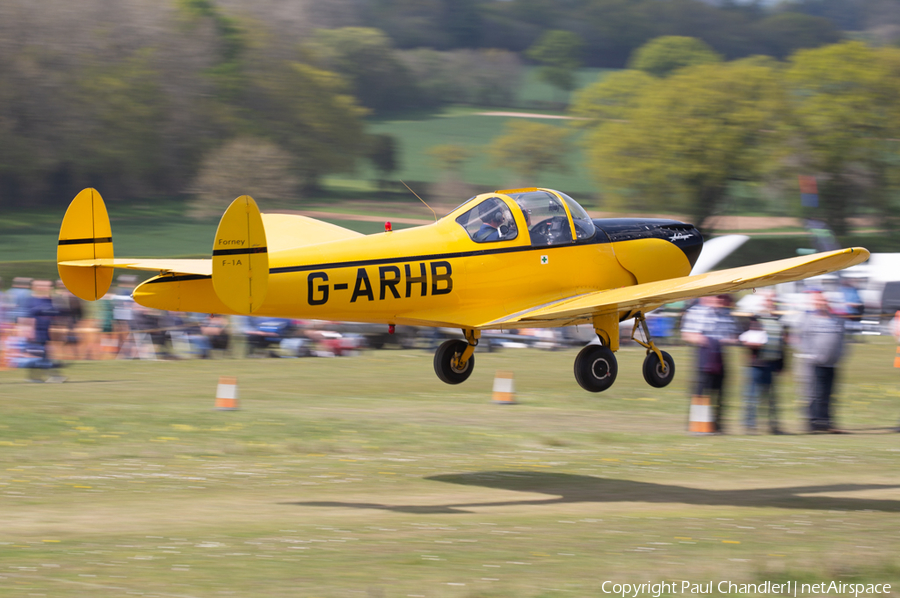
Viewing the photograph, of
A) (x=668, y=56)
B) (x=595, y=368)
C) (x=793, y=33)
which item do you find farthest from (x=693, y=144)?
(x=793, y=33)

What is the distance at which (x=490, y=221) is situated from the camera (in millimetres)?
11453

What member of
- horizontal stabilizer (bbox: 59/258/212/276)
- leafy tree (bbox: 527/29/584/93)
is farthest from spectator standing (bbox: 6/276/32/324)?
leafy tree (bbox: 527/29/584/93)

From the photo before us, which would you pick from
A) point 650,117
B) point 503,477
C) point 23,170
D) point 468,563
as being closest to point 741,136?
point 650,117

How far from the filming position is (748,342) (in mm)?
15664

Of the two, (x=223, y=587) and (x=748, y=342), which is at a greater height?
(x=748, y=342)

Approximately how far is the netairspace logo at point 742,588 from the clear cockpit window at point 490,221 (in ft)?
14.6

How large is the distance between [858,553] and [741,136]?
51.4 meters

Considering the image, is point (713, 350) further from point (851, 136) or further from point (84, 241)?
point (851, 136)

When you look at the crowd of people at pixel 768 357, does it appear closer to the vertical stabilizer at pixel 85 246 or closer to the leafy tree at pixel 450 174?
the vertical stabilizer at pixel 85 246

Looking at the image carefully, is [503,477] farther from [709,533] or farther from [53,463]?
[53,463]

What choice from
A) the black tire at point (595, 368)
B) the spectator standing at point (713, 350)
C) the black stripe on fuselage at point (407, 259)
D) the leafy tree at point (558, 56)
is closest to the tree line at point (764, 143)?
the spectator standing at point (713, 350)

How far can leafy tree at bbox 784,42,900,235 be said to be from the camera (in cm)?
5766

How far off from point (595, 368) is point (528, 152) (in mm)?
68952

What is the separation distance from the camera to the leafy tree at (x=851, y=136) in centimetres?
5766
